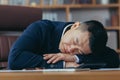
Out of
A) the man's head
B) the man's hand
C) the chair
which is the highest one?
the chair

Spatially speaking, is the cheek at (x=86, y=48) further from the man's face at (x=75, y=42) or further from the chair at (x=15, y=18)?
the chair at (x=15, y=18)

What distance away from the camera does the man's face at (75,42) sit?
121 centimetres

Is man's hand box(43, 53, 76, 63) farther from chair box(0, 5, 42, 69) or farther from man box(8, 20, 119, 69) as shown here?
chair box(0, 5, 42, 69)

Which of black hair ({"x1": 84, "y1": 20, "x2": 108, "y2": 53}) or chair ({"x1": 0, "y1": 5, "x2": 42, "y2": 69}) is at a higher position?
chair ({"x1": 0, "y1": 5, "x2": 42, "y2": 69})

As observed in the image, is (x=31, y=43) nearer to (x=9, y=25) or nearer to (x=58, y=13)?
(x=9, y=25)

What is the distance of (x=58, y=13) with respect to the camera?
4.15 meters

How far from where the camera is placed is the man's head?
1215 mm

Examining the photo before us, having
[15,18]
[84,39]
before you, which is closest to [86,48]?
[84,39]

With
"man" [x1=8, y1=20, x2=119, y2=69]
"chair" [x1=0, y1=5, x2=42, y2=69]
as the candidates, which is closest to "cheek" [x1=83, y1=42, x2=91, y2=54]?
"man" [x1=8, y1=20, x2=119, y2=69]

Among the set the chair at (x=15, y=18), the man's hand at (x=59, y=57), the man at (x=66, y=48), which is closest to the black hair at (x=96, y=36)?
the man at (x=66, y=48)

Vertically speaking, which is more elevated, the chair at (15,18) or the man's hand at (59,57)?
the chair at (15,18)

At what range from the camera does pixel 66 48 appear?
127 centimetres

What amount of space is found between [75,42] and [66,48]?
73mm

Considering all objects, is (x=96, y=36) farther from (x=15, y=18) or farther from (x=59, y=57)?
(x=15, y=18)
